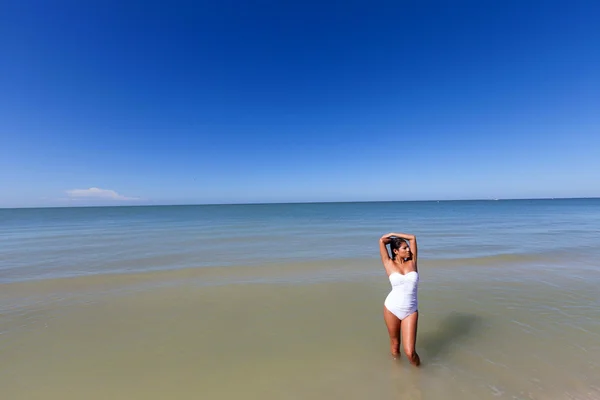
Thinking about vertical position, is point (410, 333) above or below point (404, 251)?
below

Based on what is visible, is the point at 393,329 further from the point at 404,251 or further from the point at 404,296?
the point at 404,251

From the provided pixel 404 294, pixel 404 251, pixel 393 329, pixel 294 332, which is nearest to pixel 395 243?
pixel 404 251

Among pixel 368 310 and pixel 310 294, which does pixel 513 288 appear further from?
pixel 310 294

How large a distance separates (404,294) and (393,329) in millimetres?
663

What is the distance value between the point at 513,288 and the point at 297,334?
259 inches

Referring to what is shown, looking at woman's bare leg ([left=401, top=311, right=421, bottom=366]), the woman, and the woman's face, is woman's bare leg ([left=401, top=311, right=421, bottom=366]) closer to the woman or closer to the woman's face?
the woman

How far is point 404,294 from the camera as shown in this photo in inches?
161

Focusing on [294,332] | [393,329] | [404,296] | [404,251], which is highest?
[404,251]

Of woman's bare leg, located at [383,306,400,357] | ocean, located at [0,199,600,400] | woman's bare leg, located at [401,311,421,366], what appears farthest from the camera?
woman's bare leg, located at [383,306,400,357]

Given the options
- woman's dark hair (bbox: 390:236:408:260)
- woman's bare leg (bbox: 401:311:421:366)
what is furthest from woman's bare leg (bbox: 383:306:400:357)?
woman's dark hair (bbox: 390:236:408:260)

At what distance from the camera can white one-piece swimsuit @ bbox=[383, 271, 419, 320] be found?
4082 mm

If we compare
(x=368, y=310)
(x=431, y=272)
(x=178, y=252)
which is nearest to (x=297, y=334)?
(x=368, y=310)

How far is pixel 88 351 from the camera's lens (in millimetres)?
4984

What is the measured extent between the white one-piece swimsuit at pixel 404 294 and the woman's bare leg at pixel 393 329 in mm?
96
